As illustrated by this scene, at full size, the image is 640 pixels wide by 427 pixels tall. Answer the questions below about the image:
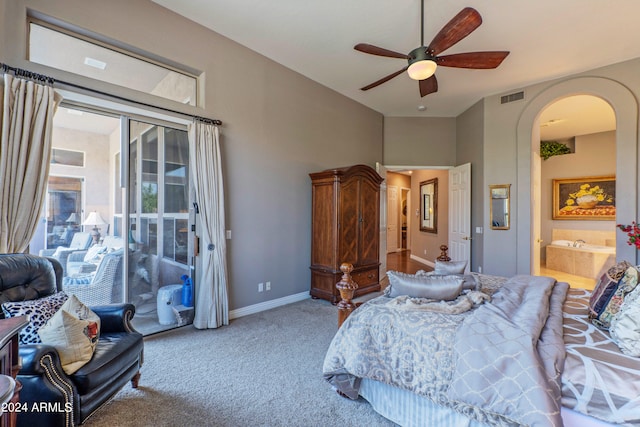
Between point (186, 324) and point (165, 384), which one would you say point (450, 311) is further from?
point (186, 324)

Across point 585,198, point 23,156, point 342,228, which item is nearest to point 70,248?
point 23,156

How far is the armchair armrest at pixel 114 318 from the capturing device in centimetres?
223

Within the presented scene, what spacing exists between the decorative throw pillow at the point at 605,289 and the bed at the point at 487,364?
4.1 inches

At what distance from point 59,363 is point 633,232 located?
595 cm

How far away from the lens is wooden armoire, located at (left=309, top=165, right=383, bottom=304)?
4.40 m

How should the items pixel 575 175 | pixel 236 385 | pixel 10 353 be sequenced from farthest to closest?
pixel 575 175
pixel 236 385
pixel 10 353

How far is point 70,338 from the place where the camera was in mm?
1781

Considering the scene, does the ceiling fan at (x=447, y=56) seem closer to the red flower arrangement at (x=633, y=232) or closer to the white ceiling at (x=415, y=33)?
the white ceiling at (x=415, y=33)

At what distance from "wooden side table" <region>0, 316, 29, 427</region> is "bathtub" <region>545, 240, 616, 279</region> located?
8.12 metres

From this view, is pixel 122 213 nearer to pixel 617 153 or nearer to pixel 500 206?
pixel 500 206

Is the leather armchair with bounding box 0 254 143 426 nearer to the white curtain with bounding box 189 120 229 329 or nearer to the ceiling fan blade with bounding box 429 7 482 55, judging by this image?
the white curtain with bounding box 189 120 229 329

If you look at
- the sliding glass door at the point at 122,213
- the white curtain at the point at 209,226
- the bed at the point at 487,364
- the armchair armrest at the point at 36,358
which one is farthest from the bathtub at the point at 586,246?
the armchair armrest at the point at 36,358

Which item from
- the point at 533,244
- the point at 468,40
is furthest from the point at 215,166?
the point at 533,244

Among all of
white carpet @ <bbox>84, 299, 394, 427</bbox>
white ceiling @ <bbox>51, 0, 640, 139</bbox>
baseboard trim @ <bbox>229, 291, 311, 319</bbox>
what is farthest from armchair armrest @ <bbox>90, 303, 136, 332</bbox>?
white ceiling @ <bbox>51, 0, 640, 139</bbox>
